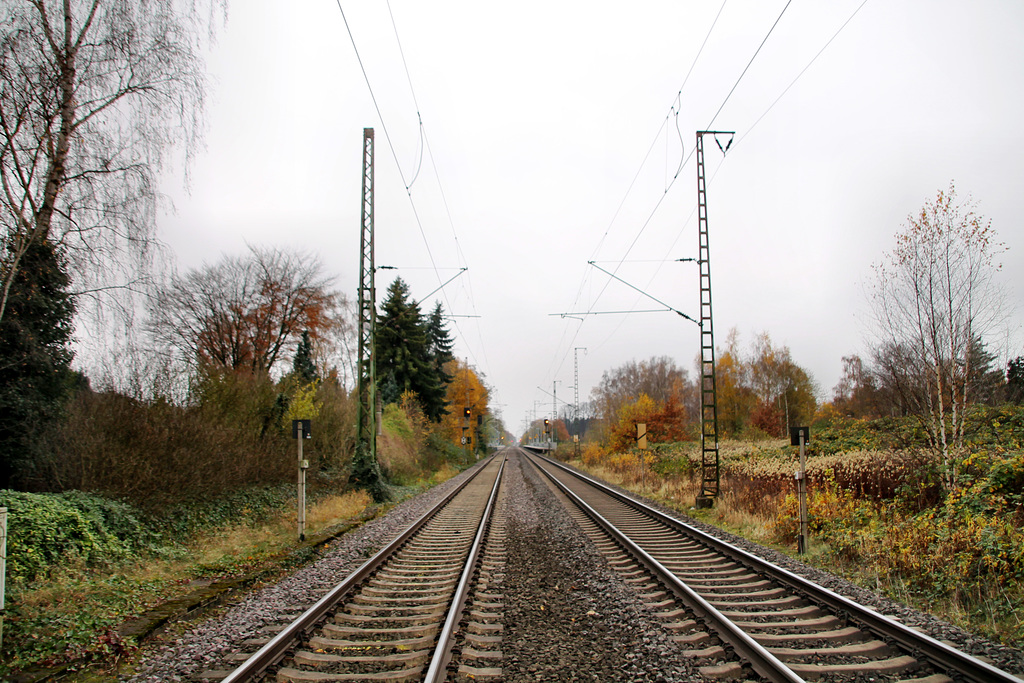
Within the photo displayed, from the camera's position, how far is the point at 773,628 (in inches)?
221

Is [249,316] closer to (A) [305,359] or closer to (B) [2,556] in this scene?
(A) [305,359]

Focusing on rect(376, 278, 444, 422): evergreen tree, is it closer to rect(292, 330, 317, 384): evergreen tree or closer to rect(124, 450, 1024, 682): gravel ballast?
rect(292, 330, 317, 384): evergreen tree

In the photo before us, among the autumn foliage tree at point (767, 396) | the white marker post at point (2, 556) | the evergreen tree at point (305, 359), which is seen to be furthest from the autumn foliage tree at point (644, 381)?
the white marker post at point (2, 556)

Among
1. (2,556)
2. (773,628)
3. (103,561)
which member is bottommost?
(103,561)

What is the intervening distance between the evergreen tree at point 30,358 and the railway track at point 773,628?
960cm

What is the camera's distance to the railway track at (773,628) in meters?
4.55

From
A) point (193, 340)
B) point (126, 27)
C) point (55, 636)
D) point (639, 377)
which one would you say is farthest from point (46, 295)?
point (639, 377)

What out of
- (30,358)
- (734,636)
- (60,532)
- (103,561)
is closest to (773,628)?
(734,636)

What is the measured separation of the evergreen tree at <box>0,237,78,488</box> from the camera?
9.05 meters

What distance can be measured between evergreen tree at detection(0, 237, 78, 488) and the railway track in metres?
9.60

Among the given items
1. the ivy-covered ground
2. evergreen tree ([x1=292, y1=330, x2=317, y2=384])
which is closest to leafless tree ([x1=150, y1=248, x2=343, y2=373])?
evergreen tree ([x1=292, y1=330, x2=317, y2=384])

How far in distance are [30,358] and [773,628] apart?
11205 mm

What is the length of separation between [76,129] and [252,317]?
2647cm

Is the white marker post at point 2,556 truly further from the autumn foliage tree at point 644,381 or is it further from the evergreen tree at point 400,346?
the autumn foliage tree at point 644,381
